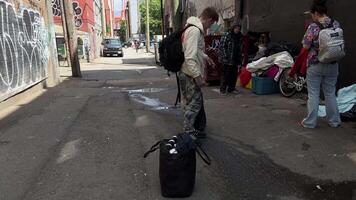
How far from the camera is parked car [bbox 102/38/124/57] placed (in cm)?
4531

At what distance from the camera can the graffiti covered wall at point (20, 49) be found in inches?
380

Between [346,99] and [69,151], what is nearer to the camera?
[69,151]

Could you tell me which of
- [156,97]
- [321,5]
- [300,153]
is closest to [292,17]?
[156,97]

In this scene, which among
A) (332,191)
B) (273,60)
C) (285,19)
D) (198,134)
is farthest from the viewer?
(285,19)

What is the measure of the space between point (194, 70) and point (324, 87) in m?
2.19

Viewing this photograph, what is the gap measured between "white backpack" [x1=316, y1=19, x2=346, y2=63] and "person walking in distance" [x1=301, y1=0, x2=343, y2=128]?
2cm

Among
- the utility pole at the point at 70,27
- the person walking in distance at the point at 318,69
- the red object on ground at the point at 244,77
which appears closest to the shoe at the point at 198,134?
the person walking in distance at the point at 318,69

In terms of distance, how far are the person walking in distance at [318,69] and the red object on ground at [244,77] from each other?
15.7 feet

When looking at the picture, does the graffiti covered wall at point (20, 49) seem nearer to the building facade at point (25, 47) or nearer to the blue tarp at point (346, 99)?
the building facade at point (25, 47)

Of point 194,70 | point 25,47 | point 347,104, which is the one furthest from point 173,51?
point 25,47

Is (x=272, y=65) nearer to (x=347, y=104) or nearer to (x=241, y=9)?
(x=347, y=104)

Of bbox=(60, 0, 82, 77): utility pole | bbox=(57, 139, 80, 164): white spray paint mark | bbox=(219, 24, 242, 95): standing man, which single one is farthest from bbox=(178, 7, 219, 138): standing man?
bbox=(60, 0, 82, 77): utility pole

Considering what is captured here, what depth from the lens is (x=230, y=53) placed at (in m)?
10.4

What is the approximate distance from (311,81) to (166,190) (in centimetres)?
328
